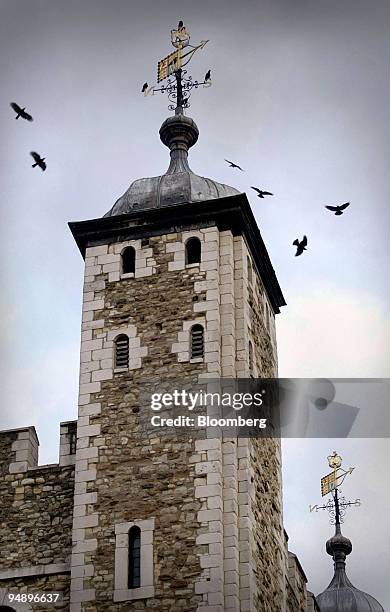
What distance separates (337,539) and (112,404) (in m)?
A: 19.6

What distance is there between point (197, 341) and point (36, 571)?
4.60 m

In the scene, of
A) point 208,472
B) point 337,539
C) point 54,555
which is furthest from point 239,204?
point 337,539

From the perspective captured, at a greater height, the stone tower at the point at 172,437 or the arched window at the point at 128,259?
the arched window at the point at 128,259

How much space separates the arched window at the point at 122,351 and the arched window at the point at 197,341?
1.14 metres

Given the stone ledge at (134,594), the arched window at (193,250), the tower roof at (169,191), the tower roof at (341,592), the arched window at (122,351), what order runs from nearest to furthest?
1. the stone ledge at (134,594)
2. the arched window at (122,351)
3. the arched window at (193,250)
4. the tower roof at (169,191)
5. the tower roof at (341,592)

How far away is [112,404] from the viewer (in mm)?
26859

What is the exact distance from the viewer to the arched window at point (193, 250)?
28141mm

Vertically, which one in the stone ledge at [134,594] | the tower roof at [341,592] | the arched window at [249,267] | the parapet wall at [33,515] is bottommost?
the stone ledge at [134,594]

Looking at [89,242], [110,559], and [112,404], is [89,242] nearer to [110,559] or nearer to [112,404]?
[112,404]

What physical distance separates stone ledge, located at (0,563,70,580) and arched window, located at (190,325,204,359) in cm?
405

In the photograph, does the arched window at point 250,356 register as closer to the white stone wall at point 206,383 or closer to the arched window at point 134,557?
the white stone wall at point 206,383

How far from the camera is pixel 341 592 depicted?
43.9m

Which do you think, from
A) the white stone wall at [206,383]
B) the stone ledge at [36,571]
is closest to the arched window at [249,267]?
the white stone wall at [206,383]

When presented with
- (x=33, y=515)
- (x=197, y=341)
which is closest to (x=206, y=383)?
(x=197, y=341)
